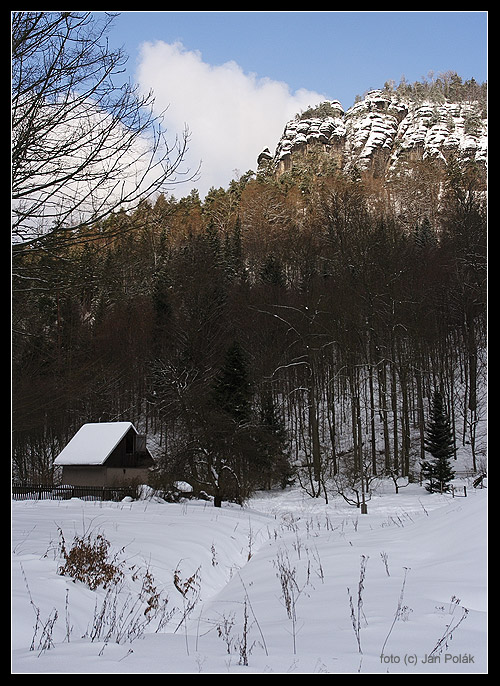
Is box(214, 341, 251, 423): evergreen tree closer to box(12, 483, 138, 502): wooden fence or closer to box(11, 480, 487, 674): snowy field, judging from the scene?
box(12, 483, 138, 502): wooden fence

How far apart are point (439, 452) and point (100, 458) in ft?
58.4

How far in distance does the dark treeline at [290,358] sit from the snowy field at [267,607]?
691cm

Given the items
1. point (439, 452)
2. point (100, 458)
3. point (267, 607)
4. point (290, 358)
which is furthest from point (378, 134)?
point (267, 607)

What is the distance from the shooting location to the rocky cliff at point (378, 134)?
7256 cm

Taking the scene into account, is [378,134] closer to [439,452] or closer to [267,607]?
[439,452]

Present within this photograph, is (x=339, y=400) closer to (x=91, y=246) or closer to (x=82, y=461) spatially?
(x=82, y=461)

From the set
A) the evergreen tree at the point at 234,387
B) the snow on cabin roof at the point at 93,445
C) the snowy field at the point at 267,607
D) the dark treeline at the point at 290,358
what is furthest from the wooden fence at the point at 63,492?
the snowy field at the point at 267,607

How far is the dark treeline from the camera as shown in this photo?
21.5 m

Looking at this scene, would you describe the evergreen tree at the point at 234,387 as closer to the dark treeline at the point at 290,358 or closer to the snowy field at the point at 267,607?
the dark treeline at the point at 290,358

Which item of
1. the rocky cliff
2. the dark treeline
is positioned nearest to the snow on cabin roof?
the dark treeline

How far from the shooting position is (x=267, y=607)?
5203 mm
